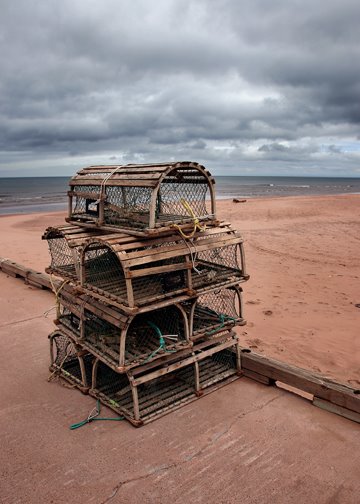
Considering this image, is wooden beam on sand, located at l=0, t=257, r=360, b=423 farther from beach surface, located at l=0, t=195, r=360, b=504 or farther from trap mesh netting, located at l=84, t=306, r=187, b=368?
trap mesh netting, located at l=84, t=306, r=187, b=368

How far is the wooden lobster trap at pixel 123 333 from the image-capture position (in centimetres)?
413

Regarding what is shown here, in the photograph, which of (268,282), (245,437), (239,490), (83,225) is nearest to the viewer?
(239,490)

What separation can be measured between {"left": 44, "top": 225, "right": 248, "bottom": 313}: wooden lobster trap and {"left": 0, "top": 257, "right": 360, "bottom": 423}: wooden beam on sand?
1036 mm

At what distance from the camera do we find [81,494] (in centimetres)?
334

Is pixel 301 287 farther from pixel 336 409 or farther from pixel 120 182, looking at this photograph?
pixel 120 182

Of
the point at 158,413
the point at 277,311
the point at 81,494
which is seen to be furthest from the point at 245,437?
the point at 277,311

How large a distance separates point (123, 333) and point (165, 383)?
4.02ft

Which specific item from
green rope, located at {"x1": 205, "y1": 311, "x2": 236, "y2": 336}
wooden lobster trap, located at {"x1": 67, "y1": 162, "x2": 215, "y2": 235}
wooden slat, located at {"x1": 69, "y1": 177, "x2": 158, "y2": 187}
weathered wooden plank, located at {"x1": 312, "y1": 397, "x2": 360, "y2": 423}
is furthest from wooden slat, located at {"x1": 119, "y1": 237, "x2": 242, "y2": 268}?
weathered wooden plank, located at {"x1": 312, "y1": 397, "x2": 360, "y2": 423}

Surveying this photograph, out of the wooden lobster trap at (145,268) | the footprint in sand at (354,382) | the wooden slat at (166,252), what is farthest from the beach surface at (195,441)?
the wooden slat at (166,252)

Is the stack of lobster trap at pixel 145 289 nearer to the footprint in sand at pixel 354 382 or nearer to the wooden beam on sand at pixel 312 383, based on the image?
the wooden beam on sand at pixel 312 383

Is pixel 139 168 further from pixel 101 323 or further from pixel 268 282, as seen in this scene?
pixel 268 282

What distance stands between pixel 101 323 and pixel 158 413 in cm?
145

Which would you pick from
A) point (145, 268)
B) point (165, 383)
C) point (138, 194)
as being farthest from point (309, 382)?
point (138, 194)

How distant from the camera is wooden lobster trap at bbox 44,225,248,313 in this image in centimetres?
399
